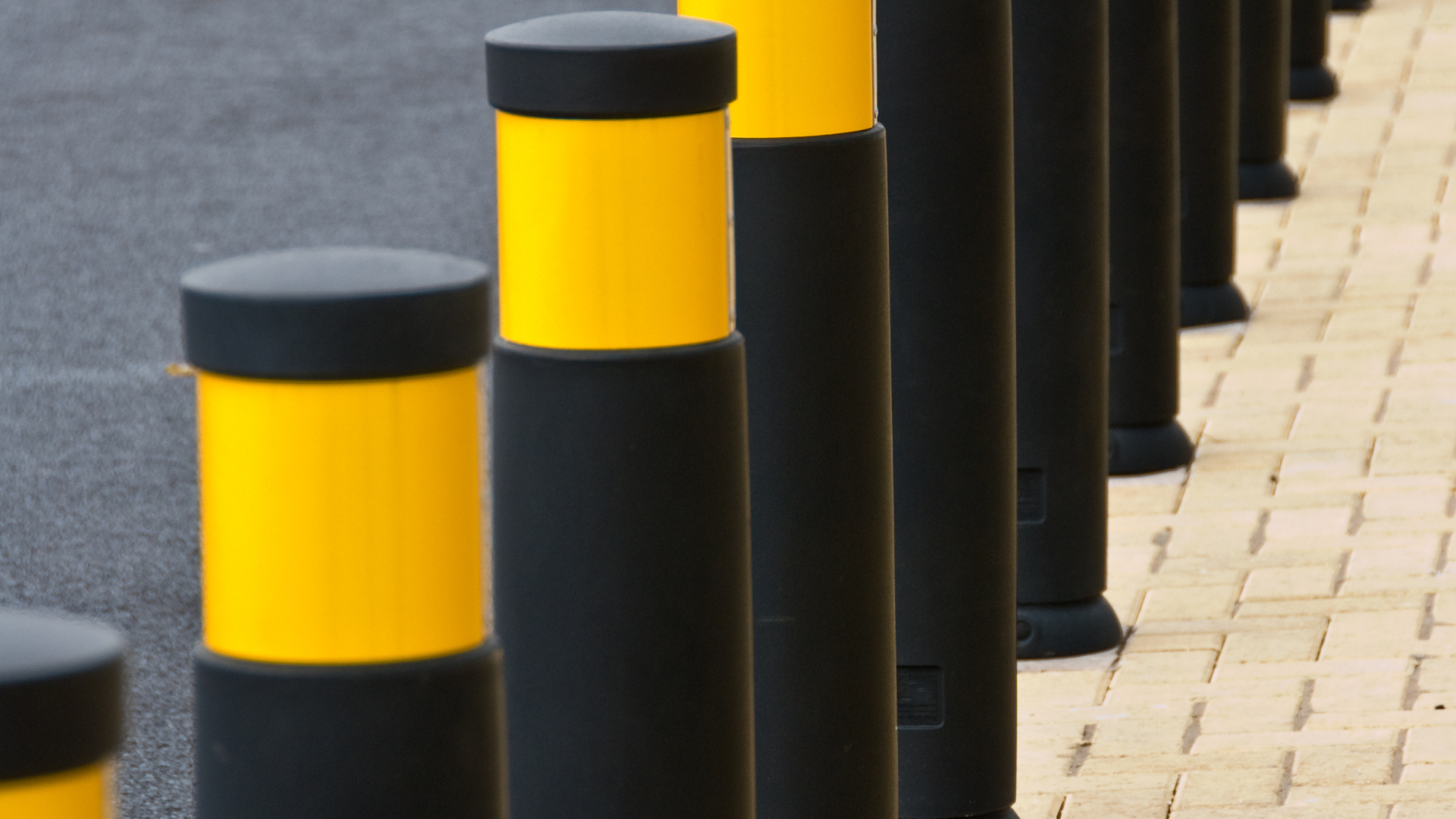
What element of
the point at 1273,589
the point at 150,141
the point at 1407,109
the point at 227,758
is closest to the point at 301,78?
the point at 150,141

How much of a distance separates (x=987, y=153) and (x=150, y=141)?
6774mm

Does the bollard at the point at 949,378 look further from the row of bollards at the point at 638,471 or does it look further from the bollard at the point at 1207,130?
the bollard at the point at 1207,130

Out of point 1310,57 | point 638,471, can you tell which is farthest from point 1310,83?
point 638,471

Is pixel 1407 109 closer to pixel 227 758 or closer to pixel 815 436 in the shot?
pixel 815 436

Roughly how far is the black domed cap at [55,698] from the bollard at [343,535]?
23 centimetres

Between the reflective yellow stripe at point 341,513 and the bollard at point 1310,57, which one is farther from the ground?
the reflective yellow stripe at point 341,513

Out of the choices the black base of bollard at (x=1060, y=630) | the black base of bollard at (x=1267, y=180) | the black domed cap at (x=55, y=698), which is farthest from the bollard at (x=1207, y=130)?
the black domed cap at (x=55, y=698)

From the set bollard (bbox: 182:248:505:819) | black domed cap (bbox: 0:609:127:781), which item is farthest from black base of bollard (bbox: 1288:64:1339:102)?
black domed cap (bbox: 0:609:127:781)

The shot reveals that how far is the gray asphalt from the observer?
4.92 meters

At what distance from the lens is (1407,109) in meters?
9.59

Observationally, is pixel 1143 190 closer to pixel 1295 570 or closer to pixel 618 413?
pixel 1295 570

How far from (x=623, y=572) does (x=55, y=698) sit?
803 mm

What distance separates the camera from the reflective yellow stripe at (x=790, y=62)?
2.58 meters

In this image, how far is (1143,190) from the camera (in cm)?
508
